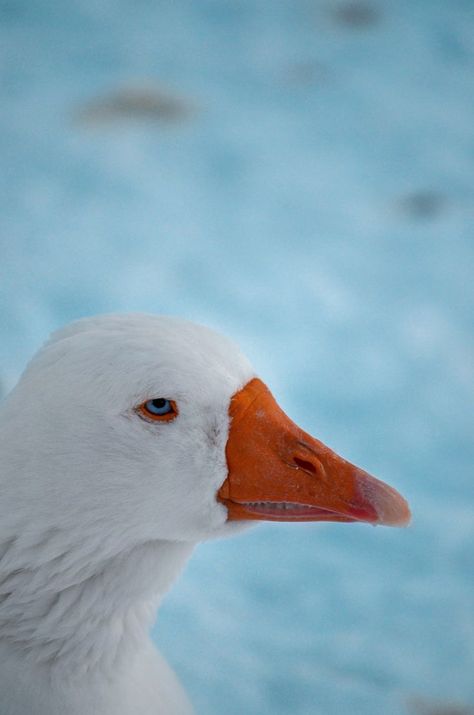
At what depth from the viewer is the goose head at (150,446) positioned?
5.30ft

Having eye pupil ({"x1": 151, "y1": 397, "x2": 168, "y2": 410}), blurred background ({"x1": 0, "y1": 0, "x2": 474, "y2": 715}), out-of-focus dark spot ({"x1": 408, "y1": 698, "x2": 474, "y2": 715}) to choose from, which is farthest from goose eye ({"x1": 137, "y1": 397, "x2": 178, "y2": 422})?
out-of-focus dark spot ({"x1": 408, "y1": 698, "x2": 474, "y2": 715})

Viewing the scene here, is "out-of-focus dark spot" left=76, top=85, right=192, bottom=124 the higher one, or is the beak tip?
"out-of-focus dark spot" left=76, top=85, right=192, bottom=124

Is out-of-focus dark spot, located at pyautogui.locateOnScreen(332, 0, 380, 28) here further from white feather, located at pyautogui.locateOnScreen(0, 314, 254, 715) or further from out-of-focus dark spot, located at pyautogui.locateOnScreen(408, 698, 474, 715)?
white feather, located at pyautogui.locateOnScreen(0, 314, 254, 715)

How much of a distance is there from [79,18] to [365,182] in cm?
168

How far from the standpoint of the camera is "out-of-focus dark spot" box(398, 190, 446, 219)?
4.71 metres

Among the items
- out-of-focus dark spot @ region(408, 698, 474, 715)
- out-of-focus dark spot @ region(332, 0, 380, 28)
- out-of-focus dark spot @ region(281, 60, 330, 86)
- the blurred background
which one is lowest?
out-of-focus dark spot @ region(408, 698, 474, 715)

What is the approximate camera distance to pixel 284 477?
1.69 meters

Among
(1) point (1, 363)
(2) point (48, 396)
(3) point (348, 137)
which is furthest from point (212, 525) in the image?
(3) point (348, 137)

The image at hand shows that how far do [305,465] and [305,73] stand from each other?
3.95 m

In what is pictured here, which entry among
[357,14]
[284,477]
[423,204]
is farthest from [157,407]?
[357,14]

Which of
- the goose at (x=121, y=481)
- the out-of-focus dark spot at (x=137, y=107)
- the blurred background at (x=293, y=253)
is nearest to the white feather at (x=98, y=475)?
the goose at (x=121, y=481)

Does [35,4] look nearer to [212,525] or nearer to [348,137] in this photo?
[348,137]

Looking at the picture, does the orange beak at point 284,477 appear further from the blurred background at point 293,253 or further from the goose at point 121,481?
the blurred background at point 293,253

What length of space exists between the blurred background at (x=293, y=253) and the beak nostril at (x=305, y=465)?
54.9 inches
